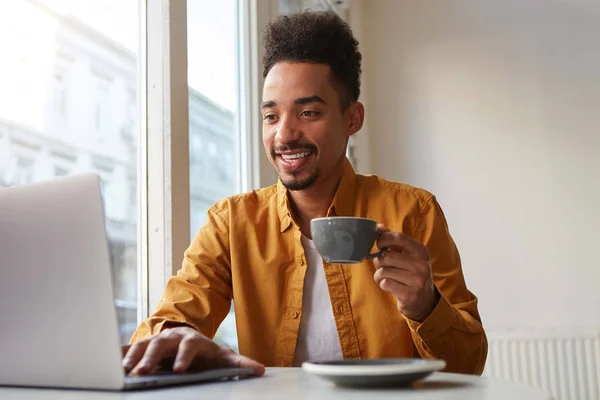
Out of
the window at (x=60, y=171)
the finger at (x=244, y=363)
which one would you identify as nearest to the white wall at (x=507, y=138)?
the window at (x=60, y=171)

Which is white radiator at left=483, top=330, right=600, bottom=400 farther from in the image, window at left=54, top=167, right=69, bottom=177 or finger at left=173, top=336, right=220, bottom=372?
finger at left=173, top=336, right=220, bottom=372

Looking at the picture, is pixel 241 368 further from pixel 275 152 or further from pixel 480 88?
pixel 480 88

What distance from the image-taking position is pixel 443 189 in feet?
11.1

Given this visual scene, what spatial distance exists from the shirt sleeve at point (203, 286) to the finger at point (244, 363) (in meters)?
0.30

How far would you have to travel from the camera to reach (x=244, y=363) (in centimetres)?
88

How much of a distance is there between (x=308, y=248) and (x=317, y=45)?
1.56ft

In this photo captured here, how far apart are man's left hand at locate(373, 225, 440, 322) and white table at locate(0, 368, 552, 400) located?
0.84 feet

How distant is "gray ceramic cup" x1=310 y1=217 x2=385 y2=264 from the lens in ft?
3.02

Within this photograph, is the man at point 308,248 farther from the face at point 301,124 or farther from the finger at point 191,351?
the finger at point 191,351

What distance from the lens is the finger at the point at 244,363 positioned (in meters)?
0.87

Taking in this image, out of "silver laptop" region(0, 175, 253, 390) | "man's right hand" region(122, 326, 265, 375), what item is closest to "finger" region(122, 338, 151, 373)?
"man's right hand" region(122, 326, 265, 375)

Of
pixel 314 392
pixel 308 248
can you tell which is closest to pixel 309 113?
pixel 308 248

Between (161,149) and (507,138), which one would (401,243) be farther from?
(507,138)

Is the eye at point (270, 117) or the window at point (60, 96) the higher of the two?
the window at point (60, 96)
